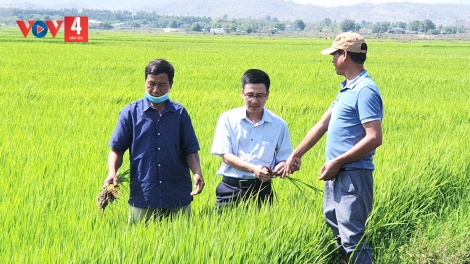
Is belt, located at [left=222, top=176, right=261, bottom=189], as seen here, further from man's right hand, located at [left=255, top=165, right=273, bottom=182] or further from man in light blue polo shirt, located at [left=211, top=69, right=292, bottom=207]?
man's right hand, located at [left=255, top=165, right=273, bottom=182]

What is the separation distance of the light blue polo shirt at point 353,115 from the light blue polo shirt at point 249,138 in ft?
1.00

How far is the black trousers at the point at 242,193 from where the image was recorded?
3.37 m

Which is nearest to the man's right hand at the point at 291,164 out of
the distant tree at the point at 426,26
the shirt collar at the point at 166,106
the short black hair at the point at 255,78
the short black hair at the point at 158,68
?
the short black hair at the point at 255,78

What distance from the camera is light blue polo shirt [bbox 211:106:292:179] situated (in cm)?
333

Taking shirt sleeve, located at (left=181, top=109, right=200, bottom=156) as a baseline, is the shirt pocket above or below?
below

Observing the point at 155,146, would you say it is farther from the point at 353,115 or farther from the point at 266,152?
the point at 353,115

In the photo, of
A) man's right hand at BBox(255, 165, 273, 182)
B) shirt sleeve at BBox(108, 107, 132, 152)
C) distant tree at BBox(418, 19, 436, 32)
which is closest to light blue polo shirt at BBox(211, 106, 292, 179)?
man's right hand at BBox(255, 165, 273, 182)

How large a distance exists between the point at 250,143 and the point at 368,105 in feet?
2.28

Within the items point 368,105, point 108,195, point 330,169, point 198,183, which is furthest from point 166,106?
point 368,105

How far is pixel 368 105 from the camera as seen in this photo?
298 cm

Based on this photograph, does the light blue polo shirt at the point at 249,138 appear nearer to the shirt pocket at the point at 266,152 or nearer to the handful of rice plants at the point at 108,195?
the shirt pocket at the point at 266,152

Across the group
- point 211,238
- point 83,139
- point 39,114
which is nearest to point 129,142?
point 211,238

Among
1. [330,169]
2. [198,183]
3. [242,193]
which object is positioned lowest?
[242,193]

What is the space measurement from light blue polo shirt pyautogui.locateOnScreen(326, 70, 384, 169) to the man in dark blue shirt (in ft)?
2.32
